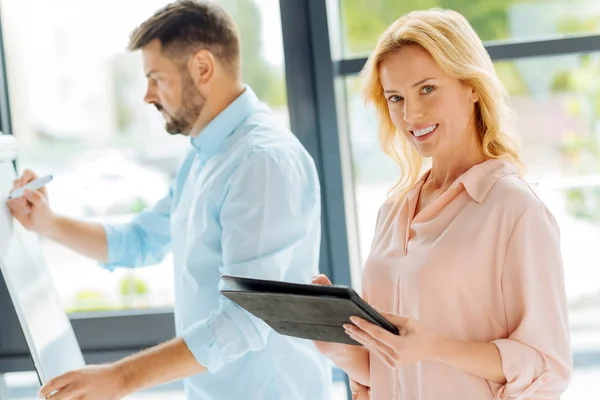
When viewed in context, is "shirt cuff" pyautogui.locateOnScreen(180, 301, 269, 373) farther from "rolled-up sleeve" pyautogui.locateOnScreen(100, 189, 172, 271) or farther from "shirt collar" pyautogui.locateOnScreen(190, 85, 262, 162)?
"rolled-up sleeve" pyautogui.locateOnScreen(100, 189, 172, 271)

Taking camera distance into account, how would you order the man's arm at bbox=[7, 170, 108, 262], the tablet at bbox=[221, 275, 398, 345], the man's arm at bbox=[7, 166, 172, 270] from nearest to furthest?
the tablet at bbox=[221, 275, 398, 345] → the man's arm at bbox=[7, 170, 108, 262] → the man's arm at bbox=[7, 166, 172, 270]

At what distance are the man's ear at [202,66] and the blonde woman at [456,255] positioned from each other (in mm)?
440

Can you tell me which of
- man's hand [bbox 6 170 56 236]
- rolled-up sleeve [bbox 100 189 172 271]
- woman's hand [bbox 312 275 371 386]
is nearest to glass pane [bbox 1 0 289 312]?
rolled-up sleeve [bbox 100 189 172 271]

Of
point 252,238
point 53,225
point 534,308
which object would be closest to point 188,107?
point 252,238

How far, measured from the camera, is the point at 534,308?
1.35 meters

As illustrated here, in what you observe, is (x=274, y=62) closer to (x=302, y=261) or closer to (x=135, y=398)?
(x=302, y=261)

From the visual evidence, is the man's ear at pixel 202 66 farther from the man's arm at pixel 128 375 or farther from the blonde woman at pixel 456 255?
the man's arm at pixel 128 375

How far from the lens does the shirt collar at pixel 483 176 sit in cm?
143

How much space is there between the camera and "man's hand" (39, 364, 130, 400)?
5.35 feet

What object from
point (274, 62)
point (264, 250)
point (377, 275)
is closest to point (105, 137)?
point (274, 62)

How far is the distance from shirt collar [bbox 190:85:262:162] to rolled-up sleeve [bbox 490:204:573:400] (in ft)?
2.54

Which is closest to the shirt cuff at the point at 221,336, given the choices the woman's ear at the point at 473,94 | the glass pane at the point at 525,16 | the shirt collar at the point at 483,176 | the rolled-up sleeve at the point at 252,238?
the rolled-up sleeve at the point at 252,238

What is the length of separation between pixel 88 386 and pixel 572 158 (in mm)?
1418

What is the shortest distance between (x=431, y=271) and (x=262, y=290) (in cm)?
31
